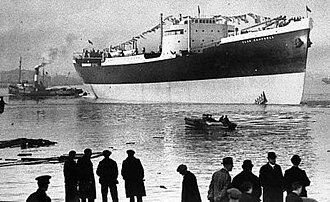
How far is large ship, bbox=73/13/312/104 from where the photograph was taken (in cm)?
3731

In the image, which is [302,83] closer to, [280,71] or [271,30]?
[280,71]

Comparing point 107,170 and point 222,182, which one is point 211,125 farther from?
point 222,182

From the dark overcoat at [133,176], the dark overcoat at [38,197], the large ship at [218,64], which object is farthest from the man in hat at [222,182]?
the large ship at [218,64]

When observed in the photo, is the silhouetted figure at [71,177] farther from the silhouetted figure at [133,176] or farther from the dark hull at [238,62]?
the dark hull at [238,62]

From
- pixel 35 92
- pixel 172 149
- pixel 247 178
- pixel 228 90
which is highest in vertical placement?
pixel 35 92

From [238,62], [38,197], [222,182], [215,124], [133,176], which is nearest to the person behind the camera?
[38,197]

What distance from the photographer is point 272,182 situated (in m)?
5.28

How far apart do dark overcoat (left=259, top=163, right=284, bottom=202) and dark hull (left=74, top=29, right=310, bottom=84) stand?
3281 cm

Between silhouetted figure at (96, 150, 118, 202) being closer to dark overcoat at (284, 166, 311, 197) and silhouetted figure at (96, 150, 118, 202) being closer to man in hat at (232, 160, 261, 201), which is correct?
man in hat at (232, 160, 261, 201)

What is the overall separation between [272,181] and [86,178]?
2335mm

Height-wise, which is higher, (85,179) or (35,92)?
(35,92)

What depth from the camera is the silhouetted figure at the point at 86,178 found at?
5.99m

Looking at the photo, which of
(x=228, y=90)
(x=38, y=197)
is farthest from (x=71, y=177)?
(x=228, y=90)

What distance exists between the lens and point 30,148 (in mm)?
15180
